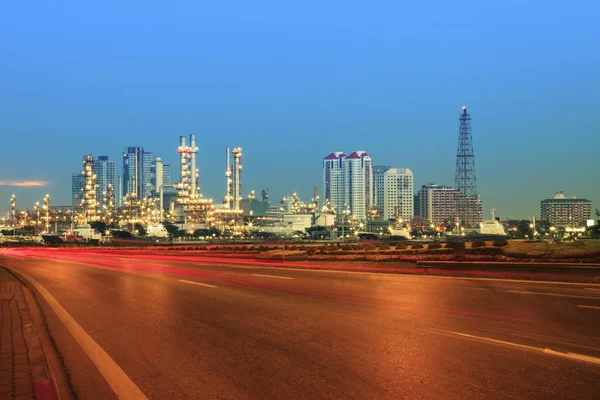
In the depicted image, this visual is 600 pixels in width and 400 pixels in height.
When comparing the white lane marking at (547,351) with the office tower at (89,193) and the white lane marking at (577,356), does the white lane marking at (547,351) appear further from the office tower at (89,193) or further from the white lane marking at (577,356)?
the office tower at (89,193)

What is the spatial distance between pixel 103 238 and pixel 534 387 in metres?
136

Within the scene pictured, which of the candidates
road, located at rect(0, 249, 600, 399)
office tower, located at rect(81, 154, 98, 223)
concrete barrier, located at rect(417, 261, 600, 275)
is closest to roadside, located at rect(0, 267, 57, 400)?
road, located at rect(0, 249, 600, 399)

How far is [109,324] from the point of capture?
40.5 feet

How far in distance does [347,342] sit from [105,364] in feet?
12.9

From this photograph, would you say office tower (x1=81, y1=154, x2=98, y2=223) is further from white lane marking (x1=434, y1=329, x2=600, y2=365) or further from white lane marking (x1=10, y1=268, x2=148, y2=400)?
white lane marking (x1=434, y1=329, x2=600, y2=365)

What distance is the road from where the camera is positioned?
6.81 meters

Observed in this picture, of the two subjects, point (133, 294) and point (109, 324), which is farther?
point (133, 294)

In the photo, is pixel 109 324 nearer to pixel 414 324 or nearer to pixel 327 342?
pixel 327 342

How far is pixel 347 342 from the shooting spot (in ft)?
31.2

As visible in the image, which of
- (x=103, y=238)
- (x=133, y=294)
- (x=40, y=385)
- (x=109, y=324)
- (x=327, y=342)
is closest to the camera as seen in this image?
(x=40, y=385)

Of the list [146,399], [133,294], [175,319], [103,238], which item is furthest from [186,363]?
[103,238]

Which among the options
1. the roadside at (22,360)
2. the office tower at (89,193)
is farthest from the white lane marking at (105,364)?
the office tower at (89,193)

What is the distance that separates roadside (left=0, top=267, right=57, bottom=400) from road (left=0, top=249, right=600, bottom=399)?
0.46 metres

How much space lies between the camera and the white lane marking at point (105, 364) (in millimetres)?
6922
